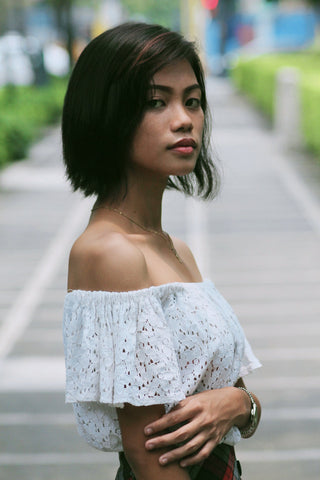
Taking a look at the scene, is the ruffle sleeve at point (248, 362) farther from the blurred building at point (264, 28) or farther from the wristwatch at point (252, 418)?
the blurred building at point (264, 28)

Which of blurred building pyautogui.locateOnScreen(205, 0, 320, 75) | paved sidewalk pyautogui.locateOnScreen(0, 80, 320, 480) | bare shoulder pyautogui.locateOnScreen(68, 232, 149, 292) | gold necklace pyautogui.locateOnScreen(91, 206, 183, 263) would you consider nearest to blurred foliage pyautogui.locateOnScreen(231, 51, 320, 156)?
paved sidewalk pyautogui.locateOnScreen(0, 80, 320, 480)

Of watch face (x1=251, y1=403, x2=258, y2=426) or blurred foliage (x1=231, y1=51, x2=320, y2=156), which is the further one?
blurred foliage (x1=231, y1=51, x2=320, y2=156)

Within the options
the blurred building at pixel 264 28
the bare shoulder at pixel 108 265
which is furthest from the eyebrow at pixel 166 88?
the blurred building at pixel 264 28

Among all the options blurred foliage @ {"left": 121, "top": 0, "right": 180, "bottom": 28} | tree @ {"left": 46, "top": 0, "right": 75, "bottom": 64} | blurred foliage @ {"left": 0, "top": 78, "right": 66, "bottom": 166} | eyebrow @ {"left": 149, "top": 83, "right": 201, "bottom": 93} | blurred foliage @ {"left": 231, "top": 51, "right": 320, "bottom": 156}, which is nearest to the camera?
eyebrow @ {"left": 149, "top": 83, "right": 201, "bottom": 93}

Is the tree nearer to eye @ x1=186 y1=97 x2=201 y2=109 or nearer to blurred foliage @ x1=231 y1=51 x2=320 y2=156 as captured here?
blurred foliage @ x1=231 y1=51 x2=320 y2=156

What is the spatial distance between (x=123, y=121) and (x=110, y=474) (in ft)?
8.34

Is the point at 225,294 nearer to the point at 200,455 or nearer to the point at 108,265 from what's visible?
the point at 200,455

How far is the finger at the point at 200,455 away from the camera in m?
1.61

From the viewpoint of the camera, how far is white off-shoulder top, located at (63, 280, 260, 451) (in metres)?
1.56

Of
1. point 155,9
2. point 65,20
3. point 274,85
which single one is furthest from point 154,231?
point 155,9

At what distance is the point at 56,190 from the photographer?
11711 mm

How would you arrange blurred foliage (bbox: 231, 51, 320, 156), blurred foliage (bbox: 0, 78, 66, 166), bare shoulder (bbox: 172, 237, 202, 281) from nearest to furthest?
bare shoulder (bbox: 172, 237, 202, 281) → blurred foliage (bbox: 231, 51, 320, 156) → blurred foliage (bbox: 0, 78, 66, 166)

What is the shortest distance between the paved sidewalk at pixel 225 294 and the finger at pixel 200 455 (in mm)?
2257

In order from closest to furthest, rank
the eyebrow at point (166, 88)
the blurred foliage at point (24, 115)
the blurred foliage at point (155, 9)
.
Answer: the eyebrow at point (166, 88) → the blurred foliage at point (24, 115) → the blurred foliage at point (155, 9)
